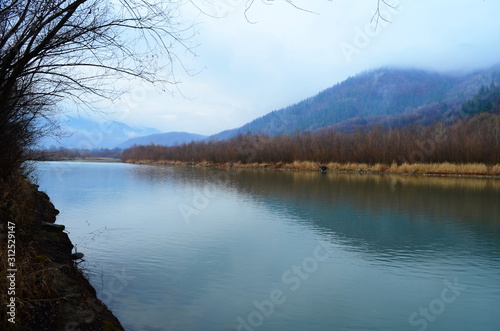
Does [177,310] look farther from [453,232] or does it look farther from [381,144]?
[381,144]

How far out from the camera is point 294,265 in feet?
26.1

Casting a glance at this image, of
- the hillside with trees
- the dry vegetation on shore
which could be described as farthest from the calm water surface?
the hillside with trees

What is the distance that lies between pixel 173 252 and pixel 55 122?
3916 millimetres

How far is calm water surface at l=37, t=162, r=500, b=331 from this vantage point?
18.2ft

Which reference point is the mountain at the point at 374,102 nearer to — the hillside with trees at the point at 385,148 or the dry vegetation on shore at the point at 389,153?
the hillside with trees at the point at 385,148

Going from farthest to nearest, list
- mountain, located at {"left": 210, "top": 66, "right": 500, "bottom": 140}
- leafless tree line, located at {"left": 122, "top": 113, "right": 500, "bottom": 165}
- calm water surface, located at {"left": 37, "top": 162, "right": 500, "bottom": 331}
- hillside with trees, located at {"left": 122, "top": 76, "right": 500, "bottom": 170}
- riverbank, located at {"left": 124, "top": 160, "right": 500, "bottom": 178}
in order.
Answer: mountain, located at {"left": 210, "top": 66, "right": 500, "bottom": 140} < hillside with trees, located at {"left": 122, "top": 76, "right": 500, "bottom": 170} < leafless tree line, located at {"left": 122, "top": 113, "right": 500, "bottom": 165} < riverbank, located at {"left": 124, "top": 160, "right": 500, "bottom": 178} < calm water surface, located at {"left": 37, "top": 162, "right": 500, "bottom": 331}

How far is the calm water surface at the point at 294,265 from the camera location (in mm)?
5559

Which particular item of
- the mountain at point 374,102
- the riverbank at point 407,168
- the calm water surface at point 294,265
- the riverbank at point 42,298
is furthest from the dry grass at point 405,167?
the mountain at point 374,102

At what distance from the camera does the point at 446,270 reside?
7.70m

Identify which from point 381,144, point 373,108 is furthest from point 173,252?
point 373,108

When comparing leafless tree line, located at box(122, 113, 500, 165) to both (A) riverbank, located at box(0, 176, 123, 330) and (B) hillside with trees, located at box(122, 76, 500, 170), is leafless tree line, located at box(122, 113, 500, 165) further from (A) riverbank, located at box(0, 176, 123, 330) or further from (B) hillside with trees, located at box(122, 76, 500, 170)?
(A) riverbank, located at box(0, 176, 123, 330)

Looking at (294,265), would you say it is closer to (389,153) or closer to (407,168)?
(407,168)

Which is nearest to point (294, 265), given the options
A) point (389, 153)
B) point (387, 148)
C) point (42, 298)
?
point (42, 298)

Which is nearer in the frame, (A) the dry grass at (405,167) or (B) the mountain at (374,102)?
(A) the dry grass at (405,167)
